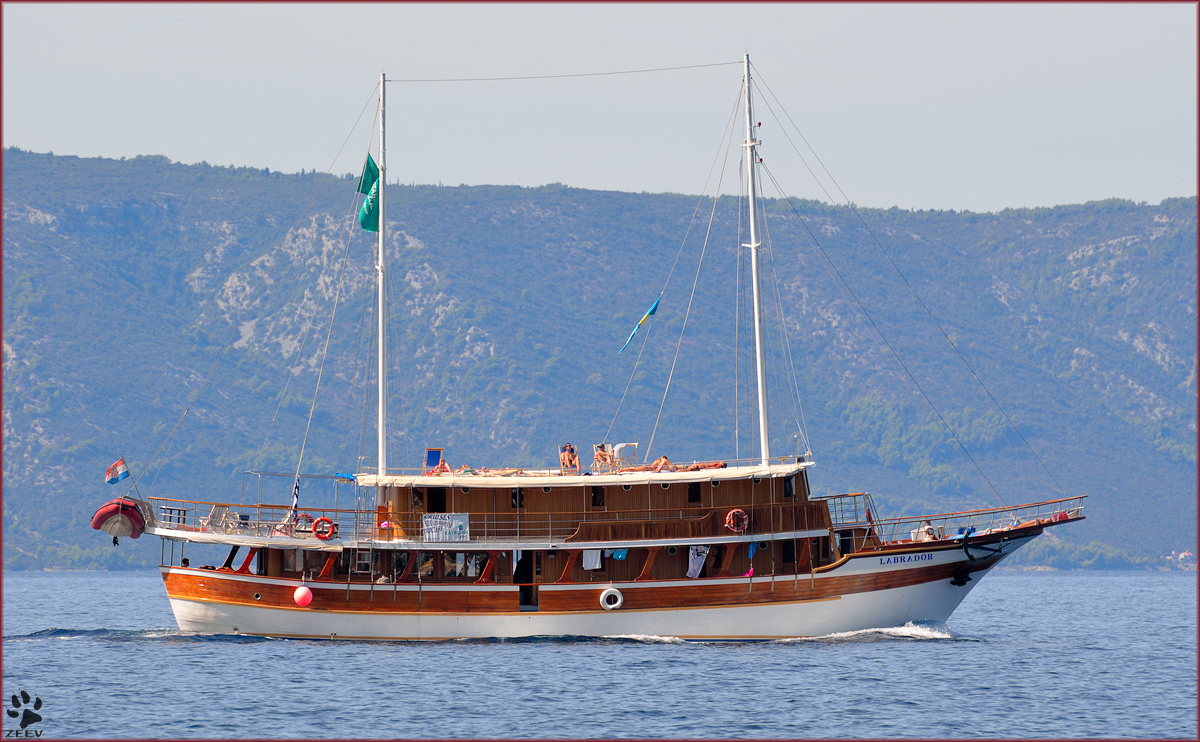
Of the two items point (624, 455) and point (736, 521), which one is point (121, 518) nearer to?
point (624, 455)

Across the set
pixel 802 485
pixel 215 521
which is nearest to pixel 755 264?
pixel 802 485

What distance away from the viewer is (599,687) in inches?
1404

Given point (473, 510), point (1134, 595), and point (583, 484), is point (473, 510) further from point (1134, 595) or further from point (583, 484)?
point (1134, 595)

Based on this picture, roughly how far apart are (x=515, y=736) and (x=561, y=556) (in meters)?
12.3

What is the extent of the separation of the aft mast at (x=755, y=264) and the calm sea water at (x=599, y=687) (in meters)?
6.19

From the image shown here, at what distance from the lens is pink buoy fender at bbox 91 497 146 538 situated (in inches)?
1697

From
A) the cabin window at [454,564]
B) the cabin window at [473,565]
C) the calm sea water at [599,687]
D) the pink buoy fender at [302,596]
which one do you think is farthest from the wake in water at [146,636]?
the cabin window at [473,565]

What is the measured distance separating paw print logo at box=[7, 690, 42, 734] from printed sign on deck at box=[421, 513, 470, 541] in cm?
1172

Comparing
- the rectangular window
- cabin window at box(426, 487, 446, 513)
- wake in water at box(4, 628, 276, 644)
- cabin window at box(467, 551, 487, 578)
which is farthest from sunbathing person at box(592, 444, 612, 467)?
wake in water at box(4, 628, 276, 644)

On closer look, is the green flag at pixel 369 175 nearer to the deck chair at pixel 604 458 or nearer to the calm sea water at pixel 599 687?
the deck chair at pixel 604 458

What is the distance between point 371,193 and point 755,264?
11.9 m

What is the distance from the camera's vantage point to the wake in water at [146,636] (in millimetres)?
43125

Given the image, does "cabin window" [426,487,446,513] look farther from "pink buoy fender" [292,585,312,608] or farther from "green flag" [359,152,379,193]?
"green flag" [359,152,379,193]

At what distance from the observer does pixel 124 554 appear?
181 metres
